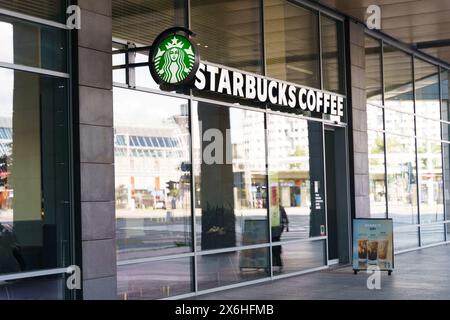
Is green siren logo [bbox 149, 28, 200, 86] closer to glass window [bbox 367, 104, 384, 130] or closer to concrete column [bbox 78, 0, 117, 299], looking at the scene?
concrete column [bbox 78, 0, 117, 299]

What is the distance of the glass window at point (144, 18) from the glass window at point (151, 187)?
2.86 ft

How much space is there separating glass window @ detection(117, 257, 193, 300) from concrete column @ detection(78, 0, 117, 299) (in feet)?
2.10

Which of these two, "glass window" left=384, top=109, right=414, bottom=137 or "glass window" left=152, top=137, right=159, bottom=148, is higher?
"glass window" left=384, top=109, right=414, bottom=137

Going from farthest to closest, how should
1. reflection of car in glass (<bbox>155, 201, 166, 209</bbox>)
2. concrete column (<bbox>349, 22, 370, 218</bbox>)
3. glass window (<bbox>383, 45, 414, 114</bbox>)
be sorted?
glass window (<bbox>383, 45, 414, 114</bbox>) → concrete column (<bbox>349, 22, 370, 218</bbox>) → reflection of car in glass (<bbox>155, 201, 166, 209</bbox>)

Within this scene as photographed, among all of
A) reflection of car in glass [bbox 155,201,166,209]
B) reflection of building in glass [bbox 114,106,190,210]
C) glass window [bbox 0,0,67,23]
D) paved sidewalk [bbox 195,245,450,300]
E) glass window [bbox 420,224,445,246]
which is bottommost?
paved sidewalk [bbox 195,245,450,300]

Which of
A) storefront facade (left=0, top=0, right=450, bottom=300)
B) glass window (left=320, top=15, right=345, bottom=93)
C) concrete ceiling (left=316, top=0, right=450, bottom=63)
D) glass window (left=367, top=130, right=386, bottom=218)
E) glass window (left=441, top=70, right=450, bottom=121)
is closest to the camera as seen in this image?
storefront facade (left=0, top=0, right=450, bottom=300)

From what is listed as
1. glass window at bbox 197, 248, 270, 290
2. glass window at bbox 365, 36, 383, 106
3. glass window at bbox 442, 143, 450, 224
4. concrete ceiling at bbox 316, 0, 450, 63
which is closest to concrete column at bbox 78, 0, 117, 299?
glass window at bbox 197, 248, 270, 290

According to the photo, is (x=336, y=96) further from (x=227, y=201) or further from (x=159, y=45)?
(x=159, y=45)

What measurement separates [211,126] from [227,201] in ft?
4.44

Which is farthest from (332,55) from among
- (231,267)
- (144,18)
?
(144,18)

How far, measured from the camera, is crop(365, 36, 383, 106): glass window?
18500mm

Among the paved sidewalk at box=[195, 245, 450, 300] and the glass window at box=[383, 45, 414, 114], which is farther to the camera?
the glass window at box=[383, 45, 414, 114]

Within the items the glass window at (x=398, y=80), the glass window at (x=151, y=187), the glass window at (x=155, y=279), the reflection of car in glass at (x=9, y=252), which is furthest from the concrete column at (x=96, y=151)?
the glass window at (x=398, y=80)

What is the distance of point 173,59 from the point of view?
10453 mm
